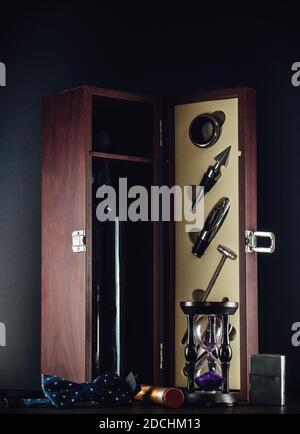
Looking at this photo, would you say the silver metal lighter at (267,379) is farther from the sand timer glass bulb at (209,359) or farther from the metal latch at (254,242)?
the metal latch at (254,242)

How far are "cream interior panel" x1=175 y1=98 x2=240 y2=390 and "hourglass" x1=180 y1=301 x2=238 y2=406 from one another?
253 millimetres

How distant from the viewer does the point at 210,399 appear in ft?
11.5

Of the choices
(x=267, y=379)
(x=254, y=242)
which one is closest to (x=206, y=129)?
(x=254, y=242)

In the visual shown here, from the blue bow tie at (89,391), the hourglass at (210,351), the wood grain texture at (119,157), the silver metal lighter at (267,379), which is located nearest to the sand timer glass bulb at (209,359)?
the hourglass at (210,351)

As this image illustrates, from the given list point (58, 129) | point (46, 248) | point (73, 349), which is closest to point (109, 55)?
point (58, 129)

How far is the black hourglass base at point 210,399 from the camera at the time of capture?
3504 millimetres

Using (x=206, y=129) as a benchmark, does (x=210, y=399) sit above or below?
below

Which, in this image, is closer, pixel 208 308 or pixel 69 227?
pixel 208 308

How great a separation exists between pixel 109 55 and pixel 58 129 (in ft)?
2.03

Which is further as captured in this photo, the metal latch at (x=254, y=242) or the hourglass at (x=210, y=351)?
the metal latch at (x=254, y=242)

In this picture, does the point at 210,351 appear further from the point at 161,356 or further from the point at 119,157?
the point at 119,157

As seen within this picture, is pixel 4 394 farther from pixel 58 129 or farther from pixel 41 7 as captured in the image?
pixel 41 7

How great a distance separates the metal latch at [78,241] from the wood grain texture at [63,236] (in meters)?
0.02

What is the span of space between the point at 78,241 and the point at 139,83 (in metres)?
0.92
